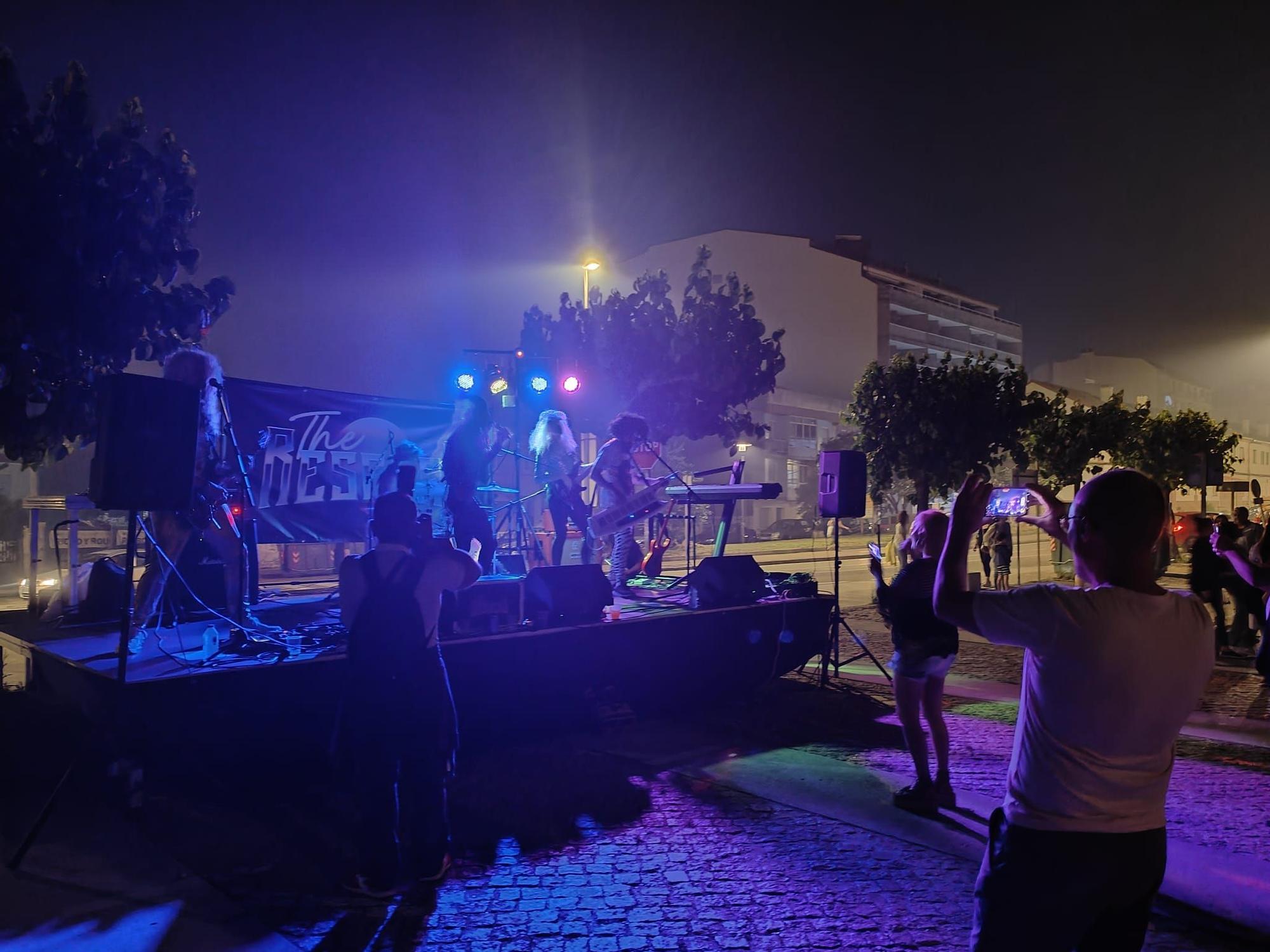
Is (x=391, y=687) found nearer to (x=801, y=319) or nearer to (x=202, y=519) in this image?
(x=202, y=519)

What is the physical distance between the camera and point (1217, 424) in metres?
27.2

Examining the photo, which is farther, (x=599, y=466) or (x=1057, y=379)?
(x=1057, y=379)

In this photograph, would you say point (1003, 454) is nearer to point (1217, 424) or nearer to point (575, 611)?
point (1217, 424)

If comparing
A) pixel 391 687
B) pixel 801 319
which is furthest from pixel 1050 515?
pixel 801 319

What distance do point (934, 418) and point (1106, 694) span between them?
1667 centimetres

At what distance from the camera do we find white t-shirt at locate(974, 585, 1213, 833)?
2010mm

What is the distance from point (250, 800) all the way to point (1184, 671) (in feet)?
17.0

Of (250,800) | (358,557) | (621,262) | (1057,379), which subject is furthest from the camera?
(1057,379)

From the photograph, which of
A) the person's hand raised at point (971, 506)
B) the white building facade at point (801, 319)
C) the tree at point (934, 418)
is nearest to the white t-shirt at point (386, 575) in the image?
the person's hand raised at point (971, 506)

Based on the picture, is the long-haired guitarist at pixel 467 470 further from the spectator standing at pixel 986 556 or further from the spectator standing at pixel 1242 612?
the spectator standing at pixel 986 556

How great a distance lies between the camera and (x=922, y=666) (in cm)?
493

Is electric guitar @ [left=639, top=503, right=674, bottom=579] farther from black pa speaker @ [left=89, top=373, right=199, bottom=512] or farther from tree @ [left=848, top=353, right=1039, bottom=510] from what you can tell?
tree @ [left=848, top=353, right=1039, bottom=510]

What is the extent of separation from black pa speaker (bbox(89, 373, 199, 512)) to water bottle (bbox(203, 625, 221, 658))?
1.27m

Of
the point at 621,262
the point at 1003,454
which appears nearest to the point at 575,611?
the point at 1003,454
